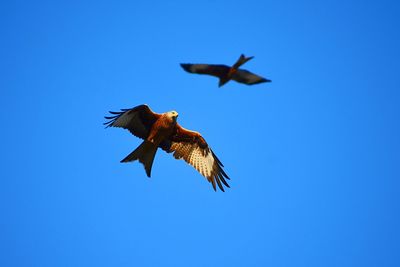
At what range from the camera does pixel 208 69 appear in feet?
18.6

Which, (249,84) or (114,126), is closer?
(249,84)

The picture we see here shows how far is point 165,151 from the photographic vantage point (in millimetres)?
10773

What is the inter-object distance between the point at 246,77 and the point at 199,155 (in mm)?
5420

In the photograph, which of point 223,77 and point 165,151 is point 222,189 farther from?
point 223,77

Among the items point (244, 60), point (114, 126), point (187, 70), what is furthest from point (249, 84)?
point (114, 126)

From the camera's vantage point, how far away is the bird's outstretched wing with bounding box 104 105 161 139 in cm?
964

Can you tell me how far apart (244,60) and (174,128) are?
5169 millimetres

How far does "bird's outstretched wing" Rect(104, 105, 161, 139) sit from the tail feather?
227 mm

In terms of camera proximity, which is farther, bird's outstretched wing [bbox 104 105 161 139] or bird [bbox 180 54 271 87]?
bird's outstretched wing [bbox 104 105 161 139]

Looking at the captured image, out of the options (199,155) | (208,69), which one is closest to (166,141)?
(199,155)

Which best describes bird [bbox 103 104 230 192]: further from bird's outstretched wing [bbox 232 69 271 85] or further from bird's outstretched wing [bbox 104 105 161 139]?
bird's outstretched wing [bbox 232 69 271 85]

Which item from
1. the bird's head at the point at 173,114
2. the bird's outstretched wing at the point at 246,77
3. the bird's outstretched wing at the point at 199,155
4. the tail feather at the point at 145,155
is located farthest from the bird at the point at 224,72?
the bird's outstretched wing at the point at 199,155

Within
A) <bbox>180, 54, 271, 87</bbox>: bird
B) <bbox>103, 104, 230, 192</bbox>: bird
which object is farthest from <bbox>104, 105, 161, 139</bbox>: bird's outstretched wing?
<bbox>180, 54, 271, 87</bbox>: bird

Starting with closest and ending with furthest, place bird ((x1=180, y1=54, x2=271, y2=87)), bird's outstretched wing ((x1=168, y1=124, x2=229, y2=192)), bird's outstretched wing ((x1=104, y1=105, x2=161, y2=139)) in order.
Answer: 1. bird ((x1=180, y1=54, x2=271, y2=87))
2. bird's outstretched wing ((x1=104, y1=105, x2=161, y2=139))
3. bird's outstretched wing ((x1=168, y1=124, x2=229, y2=192))
